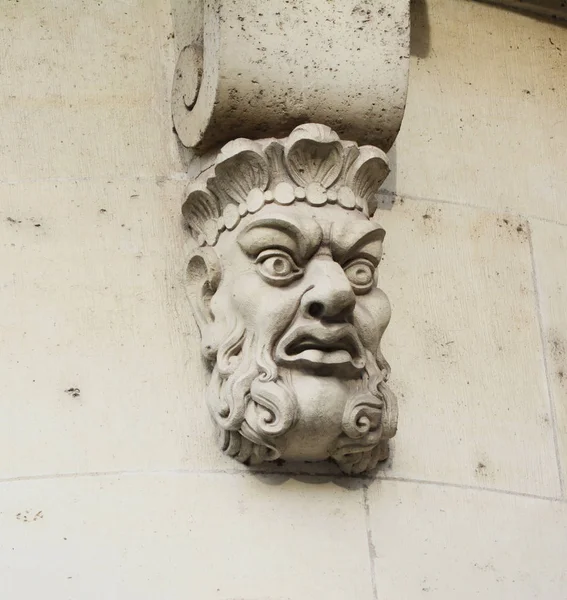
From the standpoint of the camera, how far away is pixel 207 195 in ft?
7.70

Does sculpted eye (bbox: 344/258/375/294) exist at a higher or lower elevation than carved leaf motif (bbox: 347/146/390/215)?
lower

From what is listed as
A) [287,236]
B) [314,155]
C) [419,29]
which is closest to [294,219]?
[287,236]

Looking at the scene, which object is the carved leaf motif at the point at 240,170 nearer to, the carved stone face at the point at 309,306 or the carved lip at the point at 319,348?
the carved stone face at the point at 309,306

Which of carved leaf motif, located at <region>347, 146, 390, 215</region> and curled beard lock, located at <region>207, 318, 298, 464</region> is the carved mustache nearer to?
curled beard lock, located at <region>207, 318, 298, 464</region>

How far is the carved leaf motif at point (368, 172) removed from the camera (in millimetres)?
2342

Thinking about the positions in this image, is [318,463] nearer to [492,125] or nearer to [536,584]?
[536,584]

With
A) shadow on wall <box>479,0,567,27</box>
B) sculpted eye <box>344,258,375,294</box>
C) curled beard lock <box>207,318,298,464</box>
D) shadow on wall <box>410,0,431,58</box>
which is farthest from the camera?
shadow on wall <box>479,0,567,27</box>

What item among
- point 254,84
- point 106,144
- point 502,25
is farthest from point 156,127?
point 502,25

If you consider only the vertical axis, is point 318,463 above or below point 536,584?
above

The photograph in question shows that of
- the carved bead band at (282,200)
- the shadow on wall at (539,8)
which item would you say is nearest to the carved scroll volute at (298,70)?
the carved bead band at (282,200)

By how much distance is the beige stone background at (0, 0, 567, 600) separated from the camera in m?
2.21

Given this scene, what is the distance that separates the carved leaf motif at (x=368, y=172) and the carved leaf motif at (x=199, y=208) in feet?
0.69

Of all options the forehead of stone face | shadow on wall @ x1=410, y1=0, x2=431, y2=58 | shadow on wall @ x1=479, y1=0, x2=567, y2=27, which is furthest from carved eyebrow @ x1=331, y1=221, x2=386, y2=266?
shadow on wall @ x1=479, y1=0, x2=567, y2=27

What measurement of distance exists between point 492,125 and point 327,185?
51 cm
